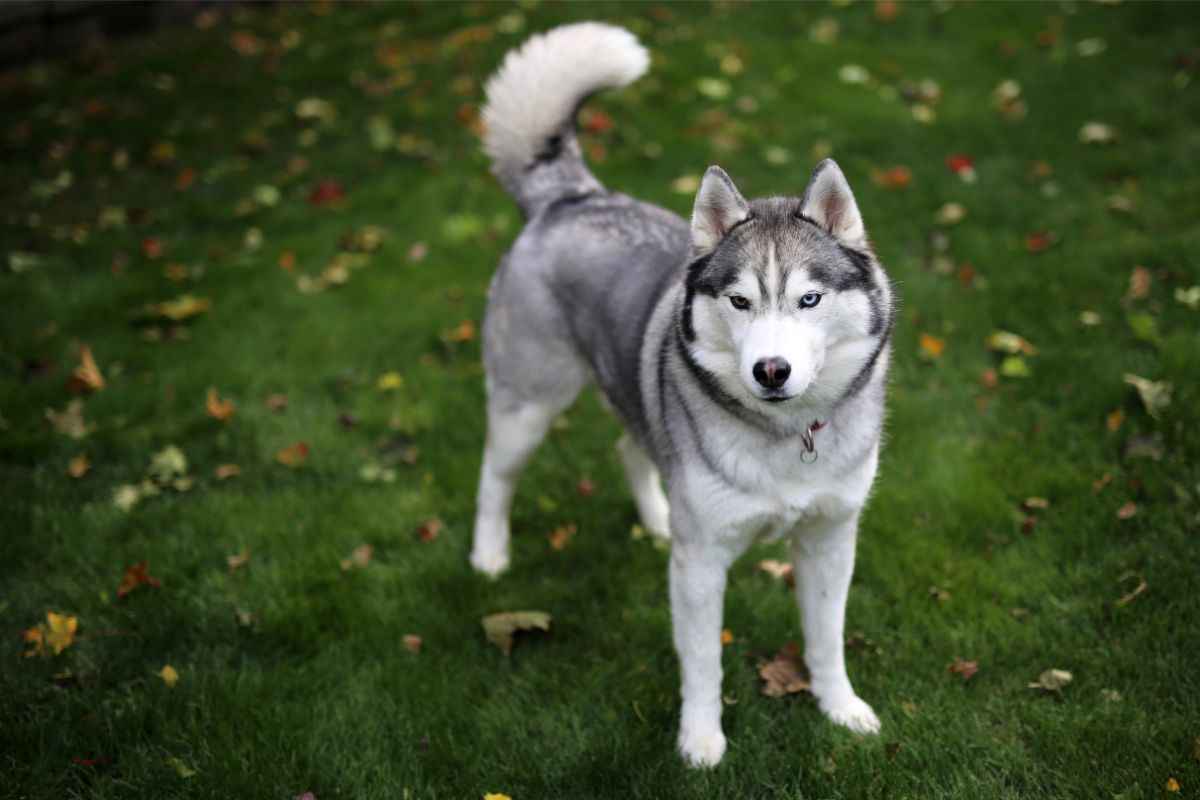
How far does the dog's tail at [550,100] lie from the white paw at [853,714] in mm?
2043

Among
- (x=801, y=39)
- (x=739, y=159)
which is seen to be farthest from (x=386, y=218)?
(x=801, y=39)

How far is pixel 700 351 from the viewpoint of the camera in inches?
111

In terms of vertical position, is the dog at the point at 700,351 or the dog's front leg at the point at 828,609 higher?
the dog at the point at 700,351

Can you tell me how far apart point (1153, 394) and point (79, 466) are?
465 centimetres

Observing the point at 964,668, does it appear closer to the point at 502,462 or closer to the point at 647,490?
the point at 647,490

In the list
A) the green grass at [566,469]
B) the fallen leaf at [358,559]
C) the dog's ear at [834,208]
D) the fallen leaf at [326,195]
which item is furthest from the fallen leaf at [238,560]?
the fallen leaf at [326,195]

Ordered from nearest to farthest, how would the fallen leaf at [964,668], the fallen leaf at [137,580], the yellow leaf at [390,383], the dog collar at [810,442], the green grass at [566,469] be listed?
the dog collar at [810,442] → the green grass at [566,469] → the fallen leaf at [964,668] → the fallen leaf at [137,580] → the yellow leaf at [390,383]

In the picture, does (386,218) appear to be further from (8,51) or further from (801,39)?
(8,51)

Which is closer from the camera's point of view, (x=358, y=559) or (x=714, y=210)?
(x=714, y=210)

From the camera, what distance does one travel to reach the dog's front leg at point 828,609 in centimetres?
312

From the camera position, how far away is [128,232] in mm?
7074

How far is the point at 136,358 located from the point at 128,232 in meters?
1.73

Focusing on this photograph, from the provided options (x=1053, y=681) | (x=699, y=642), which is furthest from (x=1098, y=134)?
(x=699, y=642)

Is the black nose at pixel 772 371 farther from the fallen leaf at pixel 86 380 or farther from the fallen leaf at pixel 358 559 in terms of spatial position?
the fallen leaf at pixel 86 380
